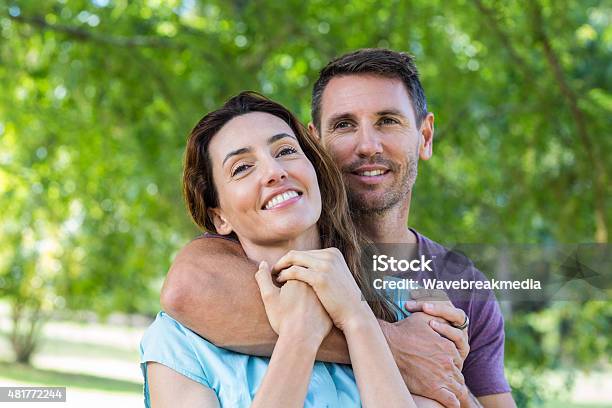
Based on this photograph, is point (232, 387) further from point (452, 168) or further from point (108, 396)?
point (108, 396)

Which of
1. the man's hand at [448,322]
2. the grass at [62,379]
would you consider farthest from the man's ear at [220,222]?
the grass at [62,379]

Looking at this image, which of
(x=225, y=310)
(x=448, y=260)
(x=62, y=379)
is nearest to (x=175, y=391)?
(x=225, y=310)

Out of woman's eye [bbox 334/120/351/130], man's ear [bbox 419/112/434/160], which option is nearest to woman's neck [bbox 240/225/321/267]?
woman's eye [bbox 334/120/351/130]

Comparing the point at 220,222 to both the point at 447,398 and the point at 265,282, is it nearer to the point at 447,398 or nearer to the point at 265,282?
the point at 265,282

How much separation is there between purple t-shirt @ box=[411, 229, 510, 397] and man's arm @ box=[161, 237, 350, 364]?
1.87 feet

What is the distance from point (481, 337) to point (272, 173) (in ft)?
2.66

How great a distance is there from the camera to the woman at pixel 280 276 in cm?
162

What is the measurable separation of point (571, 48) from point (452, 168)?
1.33 metres

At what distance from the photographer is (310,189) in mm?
1833

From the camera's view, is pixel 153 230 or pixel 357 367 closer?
pixel 357 367

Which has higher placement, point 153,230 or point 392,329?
point 153,230

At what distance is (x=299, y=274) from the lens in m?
1.68

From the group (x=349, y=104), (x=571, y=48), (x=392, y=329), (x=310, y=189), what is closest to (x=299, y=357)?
(x=392, y=329)

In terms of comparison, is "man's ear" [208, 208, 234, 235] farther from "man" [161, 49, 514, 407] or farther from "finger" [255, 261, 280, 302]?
"finger" [255, 261, 280, 302]
